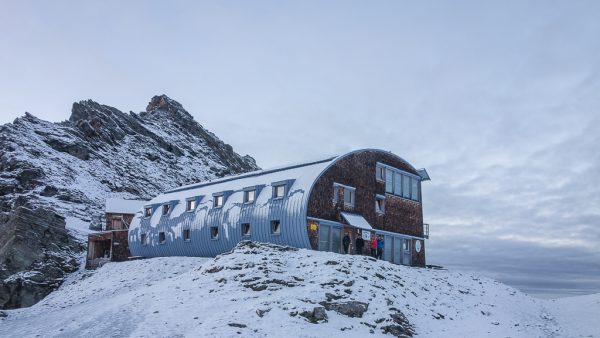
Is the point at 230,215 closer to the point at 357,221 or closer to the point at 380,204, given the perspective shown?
the point at 357,221

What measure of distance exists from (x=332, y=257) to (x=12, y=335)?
16741mm

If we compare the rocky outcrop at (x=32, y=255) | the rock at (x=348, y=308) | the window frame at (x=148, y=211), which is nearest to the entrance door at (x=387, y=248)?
the rock at (x=348, y=308)

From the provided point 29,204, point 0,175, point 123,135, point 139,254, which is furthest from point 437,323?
point 123,135

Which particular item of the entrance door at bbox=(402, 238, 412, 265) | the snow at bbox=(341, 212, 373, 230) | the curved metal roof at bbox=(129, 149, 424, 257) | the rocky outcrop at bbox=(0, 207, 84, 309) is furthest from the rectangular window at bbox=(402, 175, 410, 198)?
the rocky outcrop at bbox=(0, 207, 84, 309)

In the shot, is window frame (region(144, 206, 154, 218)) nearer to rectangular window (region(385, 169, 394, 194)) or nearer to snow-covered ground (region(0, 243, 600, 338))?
snow-covered ground (region(0, 243, 600, 338))

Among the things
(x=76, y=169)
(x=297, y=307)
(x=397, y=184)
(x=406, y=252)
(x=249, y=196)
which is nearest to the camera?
(x=297, y=307)

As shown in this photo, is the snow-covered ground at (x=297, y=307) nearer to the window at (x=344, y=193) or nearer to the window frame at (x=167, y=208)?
the window at (x=344, y=193)

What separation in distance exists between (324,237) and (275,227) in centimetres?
355

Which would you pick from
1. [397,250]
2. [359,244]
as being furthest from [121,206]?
[397,250]

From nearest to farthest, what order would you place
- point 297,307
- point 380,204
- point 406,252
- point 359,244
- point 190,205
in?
point 297,307 < point 359,244 < point 380,204 < point 406,252 < point 190,205

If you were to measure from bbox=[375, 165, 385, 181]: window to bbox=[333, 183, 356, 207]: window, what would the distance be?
3.60 meters

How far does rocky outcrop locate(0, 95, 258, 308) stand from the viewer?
1630 inches

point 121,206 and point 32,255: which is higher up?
point 121,206

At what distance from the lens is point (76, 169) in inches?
2842
